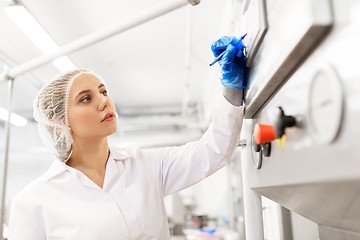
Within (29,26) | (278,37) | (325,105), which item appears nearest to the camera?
(325,105)

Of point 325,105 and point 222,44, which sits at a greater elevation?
point 222,44

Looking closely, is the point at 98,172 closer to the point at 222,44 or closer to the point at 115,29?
the point at 115,29

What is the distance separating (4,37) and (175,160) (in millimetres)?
2493

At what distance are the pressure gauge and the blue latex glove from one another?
1.17 feet

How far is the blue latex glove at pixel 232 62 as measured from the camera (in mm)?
721

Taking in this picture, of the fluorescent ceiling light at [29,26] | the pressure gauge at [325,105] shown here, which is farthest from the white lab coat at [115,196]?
the fluorescent ceiling light at [29,26]

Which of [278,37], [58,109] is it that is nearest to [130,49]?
[58,109]

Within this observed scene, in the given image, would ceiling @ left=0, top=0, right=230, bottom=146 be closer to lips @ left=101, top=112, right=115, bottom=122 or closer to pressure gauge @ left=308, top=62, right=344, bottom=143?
lips @ left=101, top=112, right=115, bottom=122

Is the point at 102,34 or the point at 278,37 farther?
the point at 102,34

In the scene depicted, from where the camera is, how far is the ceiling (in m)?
2.46

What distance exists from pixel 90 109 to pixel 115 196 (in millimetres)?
305

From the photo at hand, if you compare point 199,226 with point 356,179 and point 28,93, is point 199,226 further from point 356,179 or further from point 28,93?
point 356,179

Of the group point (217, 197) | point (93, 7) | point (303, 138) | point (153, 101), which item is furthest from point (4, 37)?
point (217, 197)

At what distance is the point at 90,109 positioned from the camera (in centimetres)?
108
